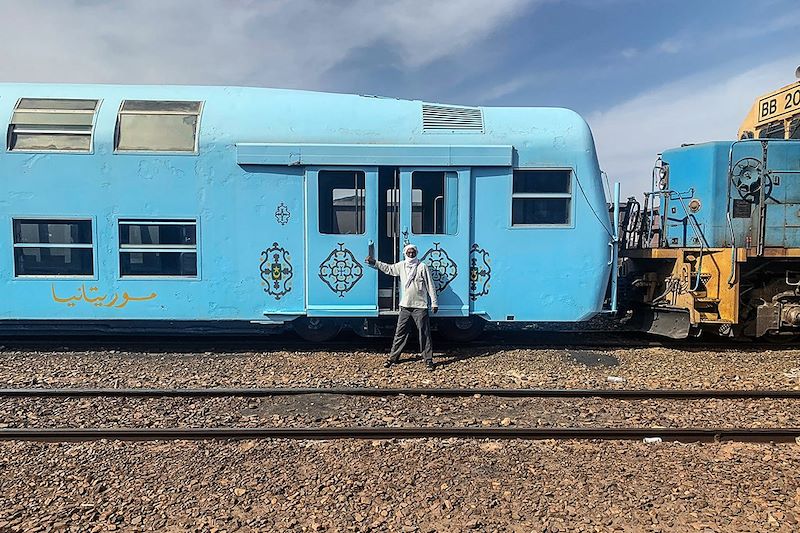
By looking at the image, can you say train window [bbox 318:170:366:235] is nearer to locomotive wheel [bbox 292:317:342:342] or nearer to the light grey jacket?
the light grey jacket

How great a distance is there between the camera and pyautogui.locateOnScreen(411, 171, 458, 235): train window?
716cm

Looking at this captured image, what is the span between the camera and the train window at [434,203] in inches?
282

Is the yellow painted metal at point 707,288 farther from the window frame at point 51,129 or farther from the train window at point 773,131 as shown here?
the window frame at point 51,129

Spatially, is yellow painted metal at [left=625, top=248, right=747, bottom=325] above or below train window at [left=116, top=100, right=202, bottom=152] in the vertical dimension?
below

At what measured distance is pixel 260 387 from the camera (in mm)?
5984

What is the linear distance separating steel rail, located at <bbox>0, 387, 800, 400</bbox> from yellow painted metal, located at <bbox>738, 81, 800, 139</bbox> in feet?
17.0

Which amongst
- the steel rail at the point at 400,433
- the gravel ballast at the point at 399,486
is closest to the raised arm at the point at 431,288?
the steel rail at the point at 400,433

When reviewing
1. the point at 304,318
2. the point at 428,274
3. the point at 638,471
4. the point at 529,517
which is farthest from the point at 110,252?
the point at 638,471

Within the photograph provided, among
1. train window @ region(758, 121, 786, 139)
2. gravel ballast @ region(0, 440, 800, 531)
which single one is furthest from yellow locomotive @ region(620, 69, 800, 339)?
gravel ballast @ region(0, 440, 800, 531)

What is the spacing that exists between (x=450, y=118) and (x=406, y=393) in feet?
13.1

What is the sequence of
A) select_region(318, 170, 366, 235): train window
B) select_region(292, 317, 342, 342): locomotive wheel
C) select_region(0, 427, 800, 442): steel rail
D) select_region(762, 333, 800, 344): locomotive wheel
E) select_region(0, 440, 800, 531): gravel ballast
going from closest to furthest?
select_region(0, 440, 800, 531): gravel ballast, select_region(0, 427, 800, 442): steel rail, select_region(318, 170, 366, 235): train window, select_region(292, 317, 342, 342): locomotive wheel, select_region(762, 333, 800, 344): locomotive wheel

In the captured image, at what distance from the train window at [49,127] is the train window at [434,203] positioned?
180 inches

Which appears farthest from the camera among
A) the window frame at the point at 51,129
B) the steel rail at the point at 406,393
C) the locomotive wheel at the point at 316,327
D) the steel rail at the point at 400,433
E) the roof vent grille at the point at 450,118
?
the locomotive wheel at the point at 316,327

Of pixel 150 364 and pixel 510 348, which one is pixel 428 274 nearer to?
pixel 510 348
